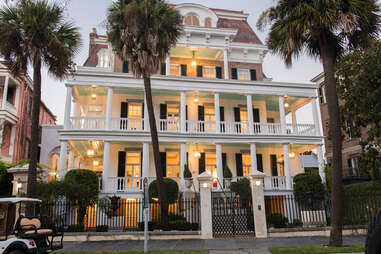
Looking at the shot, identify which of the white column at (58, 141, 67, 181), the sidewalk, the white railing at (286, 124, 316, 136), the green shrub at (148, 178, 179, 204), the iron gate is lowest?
the sidewalk

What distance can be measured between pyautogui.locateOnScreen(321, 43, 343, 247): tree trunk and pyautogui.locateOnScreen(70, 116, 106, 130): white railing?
45.4 ft

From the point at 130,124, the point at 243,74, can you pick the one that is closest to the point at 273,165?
the point at 243,74

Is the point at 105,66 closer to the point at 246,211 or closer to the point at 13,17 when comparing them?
the point at 13,17

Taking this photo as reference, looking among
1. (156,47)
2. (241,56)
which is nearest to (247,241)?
(156,47)

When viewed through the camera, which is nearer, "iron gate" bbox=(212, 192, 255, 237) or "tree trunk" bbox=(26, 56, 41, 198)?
"tree trunk" bbox=(26, 56, 41, 198)

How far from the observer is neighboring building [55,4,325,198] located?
20.0 m

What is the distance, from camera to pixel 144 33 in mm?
15328

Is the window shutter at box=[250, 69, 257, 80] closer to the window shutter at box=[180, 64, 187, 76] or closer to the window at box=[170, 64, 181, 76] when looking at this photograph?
the window shutter at box=[180, 64, 187, 76]

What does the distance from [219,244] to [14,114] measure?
72.8ft

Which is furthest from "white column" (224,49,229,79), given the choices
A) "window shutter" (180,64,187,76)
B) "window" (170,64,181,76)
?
"window" (170,64,181,76)

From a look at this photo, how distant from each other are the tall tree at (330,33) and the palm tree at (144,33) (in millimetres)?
5057

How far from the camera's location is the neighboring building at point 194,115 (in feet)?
65.6

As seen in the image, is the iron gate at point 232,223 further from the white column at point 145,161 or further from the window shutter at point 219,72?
the window shutter at point 219,72

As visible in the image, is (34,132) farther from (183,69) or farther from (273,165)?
(273,165)
